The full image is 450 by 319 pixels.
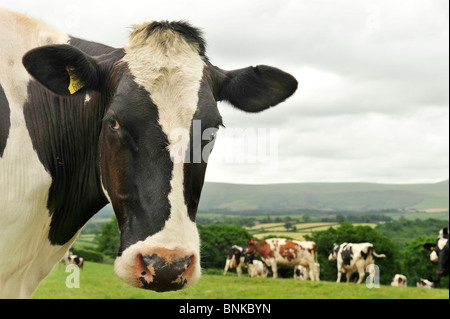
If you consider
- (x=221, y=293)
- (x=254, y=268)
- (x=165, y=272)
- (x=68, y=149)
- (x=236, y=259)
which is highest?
(x=68, y=149)

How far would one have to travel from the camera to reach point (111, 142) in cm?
349

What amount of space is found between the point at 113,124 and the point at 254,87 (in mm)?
1616

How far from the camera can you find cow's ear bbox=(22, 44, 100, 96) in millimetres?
3680

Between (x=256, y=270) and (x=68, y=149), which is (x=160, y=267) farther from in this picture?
(x=256, y=270)

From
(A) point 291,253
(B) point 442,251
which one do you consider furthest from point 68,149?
(A) point 291,253

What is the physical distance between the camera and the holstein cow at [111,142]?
315cm

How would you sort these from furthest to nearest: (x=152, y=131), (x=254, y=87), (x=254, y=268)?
(x=254, y=268) → (x=254, y=87) → (x=152, y=131)

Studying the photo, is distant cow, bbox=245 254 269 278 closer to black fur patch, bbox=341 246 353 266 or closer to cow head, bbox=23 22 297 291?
black fur patch, bbox=341 246 353 266

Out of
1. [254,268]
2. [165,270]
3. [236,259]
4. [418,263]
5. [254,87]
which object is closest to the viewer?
[165,270]

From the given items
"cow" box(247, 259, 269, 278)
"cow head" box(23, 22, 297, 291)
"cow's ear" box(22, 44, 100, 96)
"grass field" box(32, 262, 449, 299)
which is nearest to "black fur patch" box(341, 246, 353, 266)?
"cow" box(247, 259, 269, 278)

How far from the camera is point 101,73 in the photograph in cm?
382

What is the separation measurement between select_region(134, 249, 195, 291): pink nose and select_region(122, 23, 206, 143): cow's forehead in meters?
0.83
